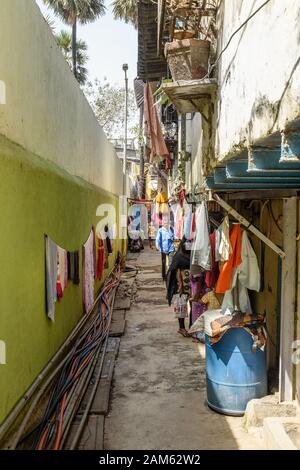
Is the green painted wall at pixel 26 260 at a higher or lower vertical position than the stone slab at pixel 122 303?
higher

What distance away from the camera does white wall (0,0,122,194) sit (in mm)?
4730

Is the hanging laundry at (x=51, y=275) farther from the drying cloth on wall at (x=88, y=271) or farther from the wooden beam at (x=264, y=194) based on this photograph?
the drying cloth on wall at (x=88, y=271)

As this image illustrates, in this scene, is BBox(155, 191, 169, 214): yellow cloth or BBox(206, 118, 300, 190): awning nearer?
BBox(206, 118, 300, 190): awning

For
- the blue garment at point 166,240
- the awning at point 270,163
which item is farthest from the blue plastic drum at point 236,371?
the blue garment at point 166,240

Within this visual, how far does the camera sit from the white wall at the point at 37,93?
4730mm

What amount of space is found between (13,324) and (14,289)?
1.18 feet

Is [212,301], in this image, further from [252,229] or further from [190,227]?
[190,227]

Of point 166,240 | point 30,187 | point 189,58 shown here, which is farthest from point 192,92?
point 166,240

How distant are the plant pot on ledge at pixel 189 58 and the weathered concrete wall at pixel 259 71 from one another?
867 mm

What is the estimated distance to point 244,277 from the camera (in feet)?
20.3

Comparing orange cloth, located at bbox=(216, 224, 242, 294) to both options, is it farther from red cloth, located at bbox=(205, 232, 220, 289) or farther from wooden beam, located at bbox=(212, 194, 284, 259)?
red cloth, located at bbox=(205, 232, 220, 289)

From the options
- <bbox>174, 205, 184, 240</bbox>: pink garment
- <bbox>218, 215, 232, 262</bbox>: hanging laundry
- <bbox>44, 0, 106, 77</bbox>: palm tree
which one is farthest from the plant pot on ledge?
<bbox>44, 0, 106, 77</bbox>: palm tree

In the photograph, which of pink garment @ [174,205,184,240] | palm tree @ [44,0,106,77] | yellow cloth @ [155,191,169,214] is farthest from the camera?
palm tree @ [44,0,106,77]

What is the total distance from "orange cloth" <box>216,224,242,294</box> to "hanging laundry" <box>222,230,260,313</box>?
2.3 inches
